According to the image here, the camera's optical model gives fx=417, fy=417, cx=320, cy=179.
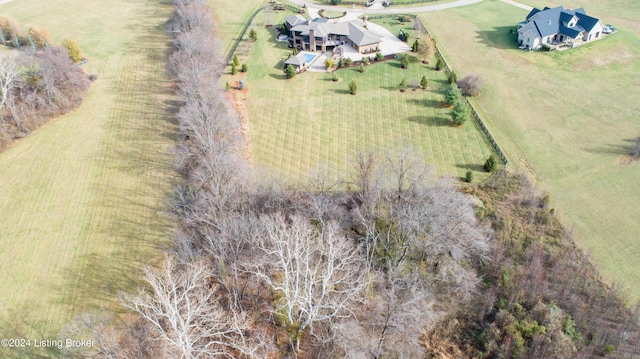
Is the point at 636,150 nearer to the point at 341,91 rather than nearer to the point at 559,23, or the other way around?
the point at 559,23

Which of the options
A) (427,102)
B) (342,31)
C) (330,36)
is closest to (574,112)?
(427,102)

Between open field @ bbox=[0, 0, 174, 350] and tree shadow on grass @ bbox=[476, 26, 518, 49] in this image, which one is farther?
tree shadow on grass @ bbox=[476, 26, 518, 49]

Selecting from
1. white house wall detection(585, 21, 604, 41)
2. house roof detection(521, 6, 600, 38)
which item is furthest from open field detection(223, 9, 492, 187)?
white house wall detection(585, 21, 604, 41)

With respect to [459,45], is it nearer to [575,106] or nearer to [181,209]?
[575,106]

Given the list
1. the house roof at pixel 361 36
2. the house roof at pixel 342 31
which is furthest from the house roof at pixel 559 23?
the house roof at pixel 342 31

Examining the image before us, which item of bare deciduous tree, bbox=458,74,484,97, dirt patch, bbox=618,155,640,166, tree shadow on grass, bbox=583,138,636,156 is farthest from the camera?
bare deciduous tree, bbox=458,74,484,97

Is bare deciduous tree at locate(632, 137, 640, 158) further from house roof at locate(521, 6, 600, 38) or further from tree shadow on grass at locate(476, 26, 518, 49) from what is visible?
tree shadow on grass at locate(476, 26, 518, 49)

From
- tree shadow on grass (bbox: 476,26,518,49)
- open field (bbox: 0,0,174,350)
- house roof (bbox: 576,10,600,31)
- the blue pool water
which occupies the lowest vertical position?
open field (bbox: 0,0,174,350)

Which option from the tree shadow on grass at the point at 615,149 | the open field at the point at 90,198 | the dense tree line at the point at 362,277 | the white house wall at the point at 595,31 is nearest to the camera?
the dense tree line at the point at 362,277

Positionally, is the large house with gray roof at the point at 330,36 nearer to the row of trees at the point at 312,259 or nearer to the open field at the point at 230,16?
the open field at the point at 230,16
